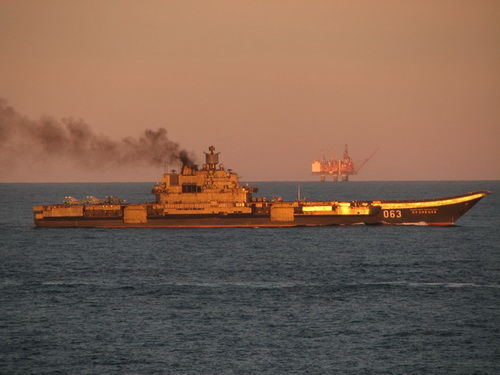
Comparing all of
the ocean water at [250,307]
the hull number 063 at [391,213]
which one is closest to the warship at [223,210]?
the hull number 063 at [391,213]

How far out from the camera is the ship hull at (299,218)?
118312 millimetres

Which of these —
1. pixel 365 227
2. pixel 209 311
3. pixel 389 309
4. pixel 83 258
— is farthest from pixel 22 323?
pixel 365 227

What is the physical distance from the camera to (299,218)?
390 ft

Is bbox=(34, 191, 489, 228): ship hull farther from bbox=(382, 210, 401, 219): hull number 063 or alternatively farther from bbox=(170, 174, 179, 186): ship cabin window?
bbox=(170, 174, 179, 186): ship cabin window

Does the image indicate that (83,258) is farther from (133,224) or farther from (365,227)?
(365,227)

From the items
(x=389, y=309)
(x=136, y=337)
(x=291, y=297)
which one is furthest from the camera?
(x=291, y=297)

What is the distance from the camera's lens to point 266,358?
1905 inches

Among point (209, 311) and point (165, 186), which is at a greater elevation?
point (165, 186)

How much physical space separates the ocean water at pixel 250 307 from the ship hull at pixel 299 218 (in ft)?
37.1

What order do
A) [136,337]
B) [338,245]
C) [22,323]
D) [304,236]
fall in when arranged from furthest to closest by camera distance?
[304,236], [338,245], [22,323], [136,337]

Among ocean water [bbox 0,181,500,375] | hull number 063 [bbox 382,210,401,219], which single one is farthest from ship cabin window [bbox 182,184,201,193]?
hull number 063 [bbox 382,210,401,219]

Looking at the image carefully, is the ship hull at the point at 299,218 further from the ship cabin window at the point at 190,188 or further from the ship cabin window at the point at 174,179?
the ship cabin window at the point at 174,179

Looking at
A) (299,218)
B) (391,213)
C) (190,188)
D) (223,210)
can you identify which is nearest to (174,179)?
(190,188)

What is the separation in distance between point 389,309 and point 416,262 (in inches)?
1064
